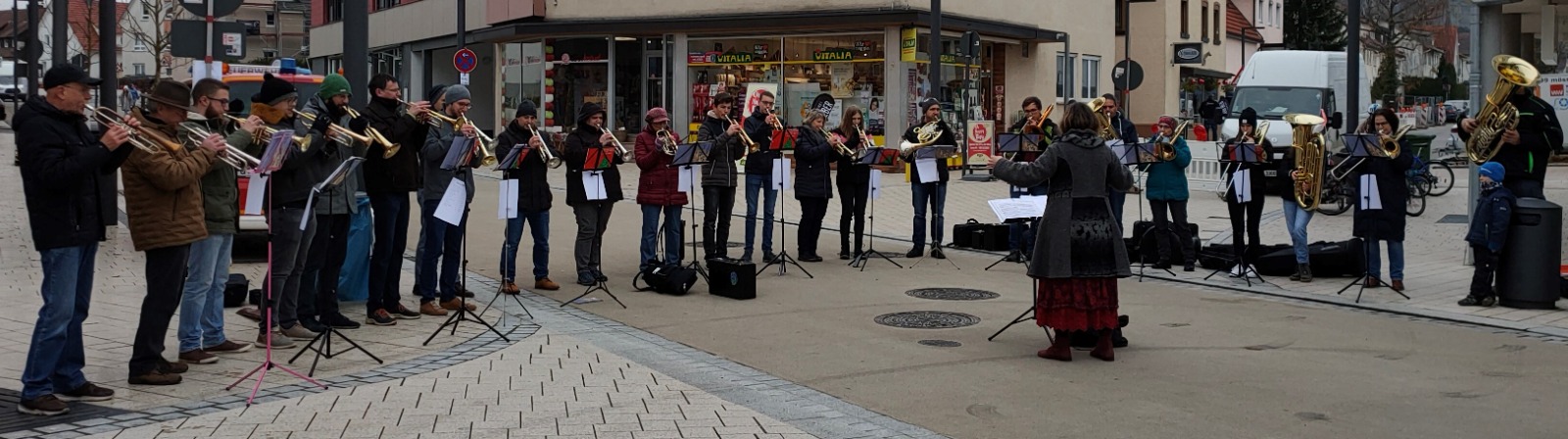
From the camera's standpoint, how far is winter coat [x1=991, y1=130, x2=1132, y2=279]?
27.5ft

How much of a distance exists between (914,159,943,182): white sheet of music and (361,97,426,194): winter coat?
5763 mm

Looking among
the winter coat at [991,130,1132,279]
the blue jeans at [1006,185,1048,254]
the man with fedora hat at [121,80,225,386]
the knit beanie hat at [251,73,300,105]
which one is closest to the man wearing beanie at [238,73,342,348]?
the knit beanie hat at [251,73,300,105]

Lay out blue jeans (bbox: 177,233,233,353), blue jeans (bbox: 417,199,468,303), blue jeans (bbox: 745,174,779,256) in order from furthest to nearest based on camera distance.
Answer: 1. blue jeans (bbox: 745,174,779,256)
2. blue jeans (bbox: 417,199,468,303)
3. blue jeans (bbox: 177,233,233,353)

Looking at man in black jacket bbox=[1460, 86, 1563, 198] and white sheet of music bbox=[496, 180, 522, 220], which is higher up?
man in black jacket bbox=[1460, 86, 1563, 198]

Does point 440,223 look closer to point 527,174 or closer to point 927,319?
point 527,174

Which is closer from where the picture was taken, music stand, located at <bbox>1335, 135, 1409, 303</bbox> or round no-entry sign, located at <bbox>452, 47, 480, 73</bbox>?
music stand, located at <bbox>1335, 135, 1409, 303</bbox>

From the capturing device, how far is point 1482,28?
13219 mm

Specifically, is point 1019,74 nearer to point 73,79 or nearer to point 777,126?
point 777,126

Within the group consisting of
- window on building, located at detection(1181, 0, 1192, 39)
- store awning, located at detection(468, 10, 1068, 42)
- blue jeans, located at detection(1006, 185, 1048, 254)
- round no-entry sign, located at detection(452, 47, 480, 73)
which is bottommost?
blue jeans, located at detection(1006, 185, 1048, 254)

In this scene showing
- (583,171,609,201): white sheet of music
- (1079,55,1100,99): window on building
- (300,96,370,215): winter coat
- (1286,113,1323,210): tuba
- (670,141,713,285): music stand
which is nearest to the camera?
(300,96,370,215): winter coat

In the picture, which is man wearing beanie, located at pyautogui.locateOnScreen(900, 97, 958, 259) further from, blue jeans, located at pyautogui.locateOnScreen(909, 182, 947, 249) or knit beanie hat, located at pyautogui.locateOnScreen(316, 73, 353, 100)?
knit beanie hat, located at pyautogui.locateOnScreen(316, 73, 353, 100)

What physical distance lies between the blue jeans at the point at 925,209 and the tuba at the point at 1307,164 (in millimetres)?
3447

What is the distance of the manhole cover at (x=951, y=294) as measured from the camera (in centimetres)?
1128

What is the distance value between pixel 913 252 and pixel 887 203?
6.43 meters
